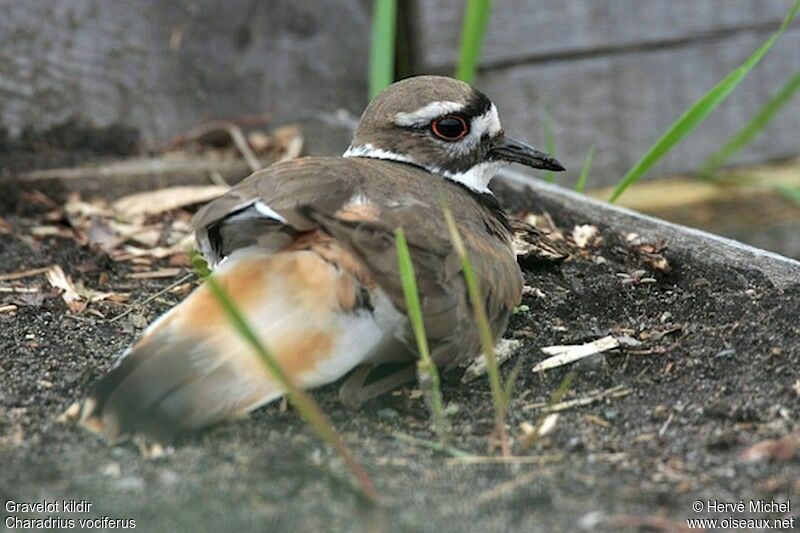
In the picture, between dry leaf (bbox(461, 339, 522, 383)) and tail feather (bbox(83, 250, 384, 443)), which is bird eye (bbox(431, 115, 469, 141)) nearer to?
dry leaf (bbox(461, 339, 522, 383))

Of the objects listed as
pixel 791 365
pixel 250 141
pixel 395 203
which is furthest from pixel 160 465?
pixel 250 141

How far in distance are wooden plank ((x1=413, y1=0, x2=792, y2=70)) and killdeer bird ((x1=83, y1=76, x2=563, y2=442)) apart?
232cm

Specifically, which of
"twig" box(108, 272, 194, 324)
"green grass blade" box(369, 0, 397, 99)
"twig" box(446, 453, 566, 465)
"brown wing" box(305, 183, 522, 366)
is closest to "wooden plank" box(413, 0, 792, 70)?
"green grass blade" box(369, 0, 397, 99)

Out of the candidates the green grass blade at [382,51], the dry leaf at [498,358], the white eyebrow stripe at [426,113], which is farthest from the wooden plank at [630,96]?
the dry leaf at [498,358]

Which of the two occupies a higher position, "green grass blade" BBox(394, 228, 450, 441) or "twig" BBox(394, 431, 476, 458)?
"green grass blade" BBox(394, 228, 450, 441)

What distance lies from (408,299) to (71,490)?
859 millimetres

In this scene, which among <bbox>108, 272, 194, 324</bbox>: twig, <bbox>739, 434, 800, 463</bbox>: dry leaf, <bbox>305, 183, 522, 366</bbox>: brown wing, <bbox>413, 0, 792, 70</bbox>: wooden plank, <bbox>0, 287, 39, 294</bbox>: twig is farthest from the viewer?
<bbox>413, 0, 792, 70</bbox>: wooden plank

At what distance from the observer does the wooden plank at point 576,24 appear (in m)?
5.78

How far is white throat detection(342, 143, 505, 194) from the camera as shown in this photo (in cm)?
406

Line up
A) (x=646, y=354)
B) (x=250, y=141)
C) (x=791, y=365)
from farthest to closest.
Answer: (x=250, y=141) → (x=646, y=354) → (x=791, y=365)

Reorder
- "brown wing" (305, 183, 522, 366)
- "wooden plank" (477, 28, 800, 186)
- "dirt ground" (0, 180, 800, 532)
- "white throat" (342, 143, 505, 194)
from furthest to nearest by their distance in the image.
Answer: "wooden plank" (477, 28, 800, 186) < "white throat" (342, 143, 505, 194) < "brown wing" (305, 183, 522, 366) < "dirt ground" (0, 180, 800, 532)

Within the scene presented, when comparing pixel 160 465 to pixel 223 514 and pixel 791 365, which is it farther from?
pixel 791 365

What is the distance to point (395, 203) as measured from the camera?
3.30m

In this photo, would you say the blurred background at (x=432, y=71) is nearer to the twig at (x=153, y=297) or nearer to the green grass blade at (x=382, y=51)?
the green grass blade at (x=382, y=51)
